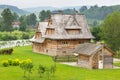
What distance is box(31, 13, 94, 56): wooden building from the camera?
75875mm

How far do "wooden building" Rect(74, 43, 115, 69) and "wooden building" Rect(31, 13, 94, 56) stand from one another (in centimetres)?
1744

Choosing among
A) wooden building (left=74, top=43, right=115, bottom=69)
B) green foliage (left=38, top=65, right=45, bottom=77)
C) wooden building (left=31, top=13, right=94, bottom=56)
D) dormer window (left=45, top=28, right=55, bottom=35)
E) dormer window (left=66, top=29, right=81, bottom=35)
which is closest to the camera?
green foliage (left=38, top=65, right=45, bottom=77)

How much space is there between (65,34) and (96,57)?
65.9 feet

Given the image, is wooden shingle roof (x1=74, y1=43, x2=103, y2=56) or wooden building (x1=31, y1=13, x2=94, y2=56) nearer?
wooden shingle roof (x1=74, y1=43, x2=103, y2=56)

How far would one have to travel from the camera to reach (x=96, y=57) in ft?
186

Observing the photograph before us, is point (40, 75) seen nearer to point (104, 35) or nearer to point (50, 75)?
point (50, 75)

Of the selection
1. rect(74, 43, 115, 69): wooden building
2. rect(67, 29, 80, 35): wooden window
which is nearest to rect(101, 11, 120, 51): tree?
rect(67, 29, 80, 35): wooden window

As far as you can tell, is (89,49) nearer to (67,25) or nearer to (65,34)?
(65,34)

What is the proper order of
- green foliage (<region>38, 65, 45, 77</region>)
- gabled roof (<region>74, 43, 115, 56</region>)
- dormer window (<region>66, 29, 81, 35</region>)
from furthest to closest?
1. dormer window (<region>66, 29, 81, 35</region>)
2. gabled roof (<region>74, 43, 115, 56</region>)
3. green foliage (<region>38, 65, 45, 77</region>)

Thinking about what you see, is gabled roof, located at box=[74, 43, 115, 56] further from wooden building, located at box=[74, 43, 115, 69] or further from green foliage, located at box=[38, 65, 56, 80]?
green foliage, located at box=[38, 65, 56, 80]

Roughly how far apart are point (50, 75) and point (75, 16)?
110ft

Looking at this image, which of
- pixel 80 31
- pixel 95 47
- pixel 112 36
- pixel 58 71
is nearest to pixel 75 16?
pixel 80 31

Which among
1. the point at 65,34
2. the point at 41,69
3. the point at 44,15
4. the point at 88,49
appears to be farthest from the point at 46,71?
the point at 44,15

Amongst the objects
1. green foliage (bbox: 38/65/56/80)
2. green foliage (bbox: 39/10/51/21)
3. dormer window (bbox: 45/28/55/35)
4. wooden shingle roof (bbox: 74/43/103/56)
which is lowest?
green foliage (bbox: 38/65/56/80)
